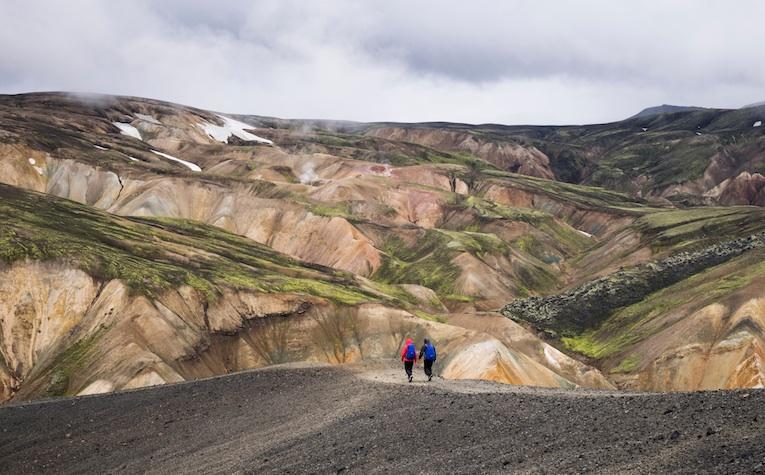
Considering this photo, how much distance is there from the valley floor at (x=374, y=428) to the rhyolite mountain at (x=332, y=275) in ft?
62.4

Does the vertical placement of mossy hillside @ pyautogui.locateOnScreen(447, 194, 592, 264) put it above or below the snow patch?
below

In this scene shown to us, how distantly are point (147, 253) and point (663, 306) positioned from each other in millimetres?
63206

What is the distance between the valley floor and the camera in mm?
14508

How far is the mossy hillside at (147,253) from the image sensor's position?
2378 inches

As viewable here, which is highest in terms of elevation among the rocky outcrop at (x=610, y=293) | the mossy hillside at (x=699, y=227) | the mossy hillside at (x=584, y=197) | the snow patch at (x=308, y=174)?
the snow patch at (x=308, y=174)

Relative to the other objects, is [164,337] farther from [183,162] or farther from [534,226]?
[183,162]

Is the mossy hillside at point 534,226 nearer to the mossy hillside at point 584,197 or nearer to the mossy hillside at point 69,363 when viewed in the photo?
the mossy hillside at point 584,197

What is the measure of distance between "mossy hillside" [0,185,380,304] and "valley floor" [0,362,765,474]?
27.6 metres

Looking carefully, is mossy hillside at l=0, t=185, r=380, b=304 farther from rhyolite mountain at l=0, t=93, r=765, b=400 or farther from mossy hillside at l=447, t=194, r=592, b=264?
mossy hillside at l=447, t=194, r=592, b=264

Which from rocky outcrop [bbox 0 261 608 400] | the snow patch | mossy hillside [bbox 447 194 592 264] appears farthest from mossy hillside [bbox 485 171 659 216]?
rocky outcrop [bbox 0 261 608 400]

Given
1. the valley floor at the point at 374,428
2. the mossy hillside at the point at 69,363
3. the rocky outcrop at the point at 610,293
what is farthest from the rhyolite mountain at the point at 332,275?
the valley floor at the point at 374,428

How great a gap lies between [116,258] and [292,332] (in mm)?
17891

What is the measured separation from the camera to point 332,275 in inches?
3482

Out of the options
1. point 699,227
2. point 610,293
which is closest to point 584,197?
point 699,227
